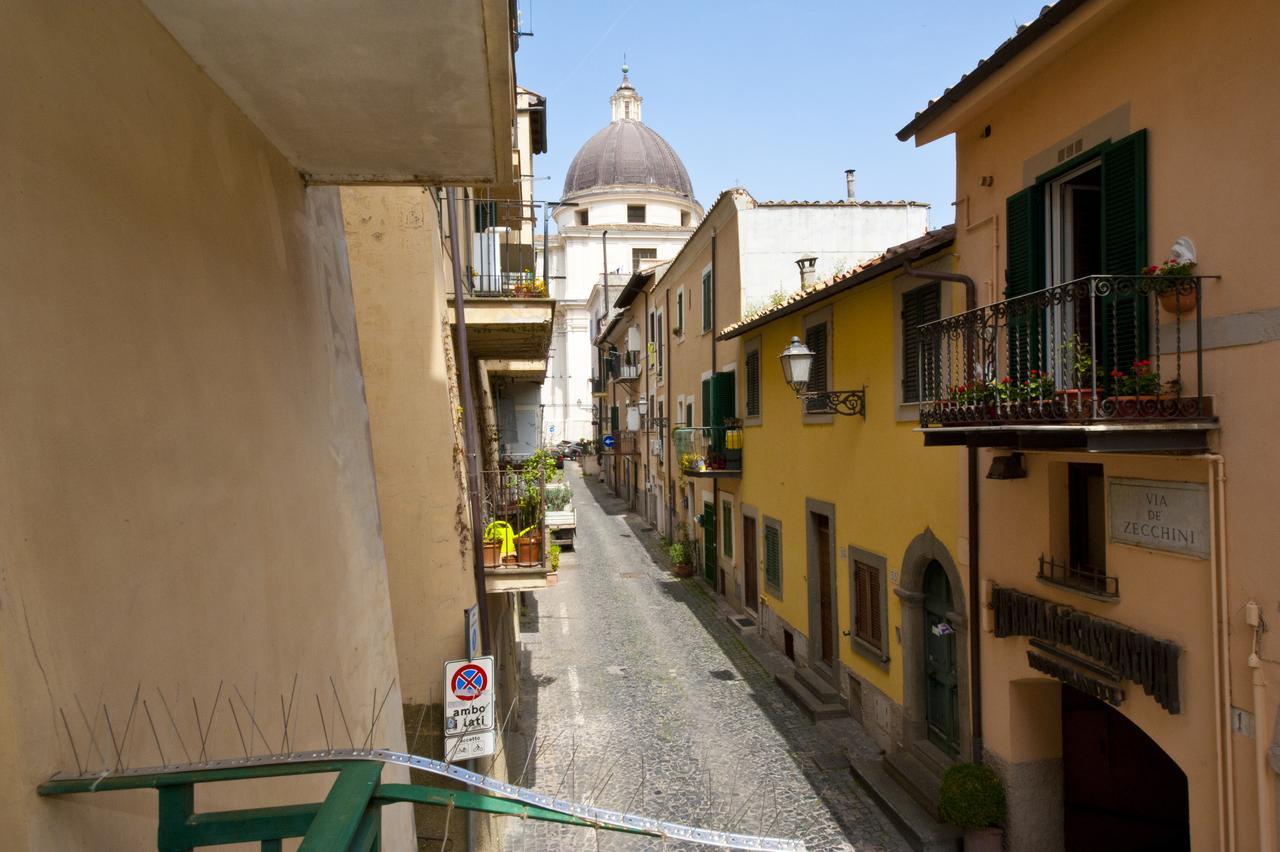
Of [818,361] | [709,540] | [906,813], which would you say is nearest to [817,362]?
[818,361]

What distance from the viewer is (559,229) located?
58531mm

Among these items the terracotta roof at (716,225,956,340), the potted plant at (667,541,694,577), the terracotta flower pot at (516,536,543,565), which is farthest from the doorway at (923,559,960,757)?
the potted plant at (667,541,694,577)

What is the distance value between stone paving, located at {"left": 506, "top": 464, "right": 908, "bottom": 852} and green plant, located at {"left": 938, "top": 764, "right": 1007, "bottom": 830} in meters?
0.92

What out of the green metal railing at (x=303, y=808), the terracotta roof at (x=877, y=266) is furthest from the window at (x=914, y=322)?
the green metal railing at (x=303, y=808)

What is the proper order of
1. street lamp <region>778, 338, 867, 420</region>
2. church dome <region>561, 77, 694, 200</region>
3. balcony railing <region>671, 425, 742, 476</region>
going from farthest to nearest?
church dome <region>561, 77, 694, 200</region> < balcony railing <region>671, 425, 742, 476</region> < street lamp <region>778, 338, 867, 420</region>

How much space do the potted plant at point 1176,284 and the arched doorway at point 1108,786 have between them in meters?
4.33

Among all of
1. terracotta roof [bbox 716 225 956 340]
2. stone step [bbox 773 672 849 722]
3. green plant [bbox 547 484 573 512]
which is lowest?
stone step [bbox 773 672 849 722]

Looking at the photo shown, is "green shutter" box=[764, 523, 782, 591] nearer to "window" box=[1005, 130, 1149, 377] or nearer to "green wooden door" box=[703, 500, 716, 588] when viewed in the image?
"green wooden door" box=[703, 500, 716, 588]

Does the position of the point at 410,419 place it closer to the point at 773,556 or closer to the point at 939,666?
the point at 939,666

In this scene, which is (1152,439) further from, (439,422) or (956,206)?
(439,422)

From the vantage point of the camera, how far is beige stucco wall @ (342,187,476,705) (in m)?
8.30

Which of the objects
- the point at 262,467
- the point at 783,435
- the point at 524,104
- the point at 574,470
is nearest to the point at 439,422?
the point at 262,467

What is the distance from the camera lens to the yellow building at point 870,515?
31.1 ft

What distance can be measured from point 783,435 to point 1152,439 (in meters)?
9.81
